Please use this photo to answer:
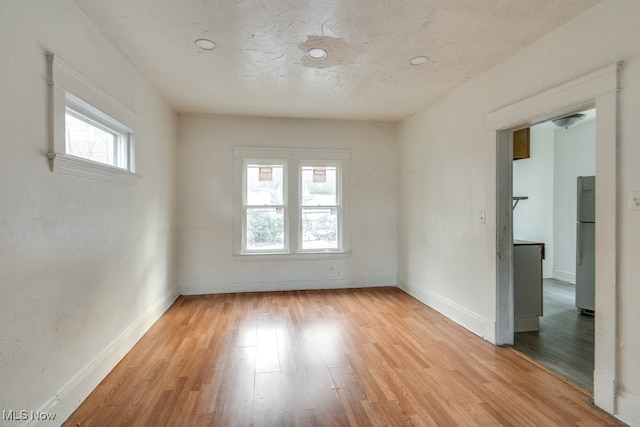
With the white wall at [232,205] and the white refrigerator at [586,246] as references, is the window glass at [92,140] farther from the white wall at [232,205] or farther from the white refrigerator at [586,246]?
the white refrigerator at [586,246]

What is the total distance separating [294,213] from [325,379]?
9.46 feet

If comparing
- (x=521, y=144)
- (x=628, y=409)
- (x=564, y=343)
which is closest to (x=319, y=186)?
(x=521, y=144)

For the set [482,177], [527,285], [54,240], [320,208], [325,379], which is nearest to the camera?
[54,240]

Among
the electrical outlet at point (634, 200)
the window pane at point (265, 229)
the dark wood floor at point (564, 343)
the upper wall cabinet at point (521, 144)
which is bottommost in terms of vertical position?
the dark wood floor at point (564, 343)

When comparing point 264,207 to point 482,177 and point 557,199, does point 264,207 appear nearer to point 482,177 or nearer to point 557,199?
point 482,177

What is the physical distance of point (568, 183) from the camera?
18.7ft

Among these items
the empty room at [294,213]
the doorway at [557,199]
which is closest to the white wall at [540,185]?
the doorway at [557,199]

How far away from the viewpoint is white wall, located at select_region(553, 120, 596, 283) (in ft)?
17.8

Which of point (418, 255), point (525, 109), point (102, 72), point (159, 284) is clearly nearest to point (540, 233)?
point (418, 255)

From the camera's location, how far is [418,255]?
459cm

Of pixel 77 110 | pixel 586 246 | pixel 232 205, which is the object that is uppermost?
pixel 77 110

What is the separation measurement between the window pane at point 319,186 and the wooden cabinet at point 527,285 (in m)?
2.65

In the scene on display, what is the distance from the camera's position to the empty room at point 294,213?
1.89m

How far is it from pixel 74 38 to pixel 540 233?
7.06 metres
